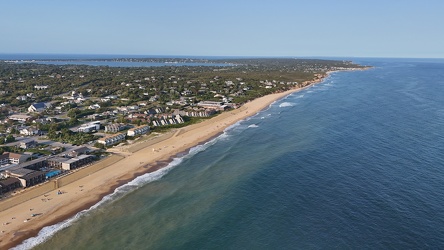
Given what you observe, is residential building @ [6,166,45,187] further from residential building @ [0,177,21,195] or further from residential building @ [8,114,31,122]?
residential building @ [8,114,31,122]

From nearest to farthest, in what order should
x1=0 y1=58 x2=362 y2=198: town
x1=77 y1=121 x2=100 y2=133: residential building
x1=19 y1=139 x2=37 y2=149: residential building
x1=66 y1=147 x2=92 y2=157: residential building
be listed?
1. x1=0 y1=58 x2=362 y2=198: town
2. x1=66 y1=147 x2=92 y2=157: residential building
3. x1=19 y1=139 x2=37 y2=149: residential building
4. x1=77 y1=121 x2=100 y2=133: residential building

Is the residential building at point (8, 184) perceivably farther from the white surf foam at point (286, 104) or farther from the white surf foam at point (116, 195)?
the white surf foam at point (286, 104)

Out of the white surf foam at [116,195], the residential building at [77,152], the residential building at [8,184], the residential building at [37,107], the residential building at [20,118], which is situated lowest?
the white surf foam at [116,195]

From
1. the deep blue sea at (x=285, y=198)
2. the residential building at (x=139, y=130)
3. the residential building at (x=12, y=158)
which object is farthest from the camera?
the residential building at (x=139, y=130)

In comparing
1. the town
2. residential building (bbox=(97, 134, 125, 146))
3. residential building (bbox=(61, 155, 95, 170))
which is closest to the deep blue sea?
residential building (bbox=(61, 155, 95, 170))

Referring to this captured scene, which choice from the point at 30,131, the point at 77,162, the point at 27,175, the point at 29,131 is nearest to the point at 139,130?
the point at 77,162

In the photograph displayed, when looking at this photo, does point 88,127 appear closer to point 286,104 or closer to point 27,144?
point 27,144

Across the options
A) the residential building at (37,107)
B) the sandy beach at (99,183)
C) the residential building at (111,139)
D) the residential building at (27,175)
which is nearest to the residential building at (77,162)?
the sandy beach at (99,183)
